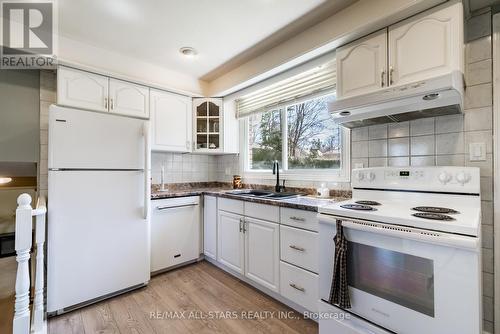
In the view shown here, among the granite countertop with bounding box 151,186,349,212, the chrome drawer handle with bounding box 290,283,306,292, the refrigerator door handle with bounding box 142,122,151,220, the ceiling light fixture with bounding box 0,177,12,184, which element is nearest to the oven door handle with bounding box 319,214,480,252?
the granite countertop with bounding box 151,186,349,212

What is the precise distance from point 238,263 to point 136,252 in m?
0.96

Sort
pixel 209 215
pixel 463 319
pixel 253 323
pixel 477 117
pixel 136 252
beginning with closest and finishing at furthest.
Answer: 1. pixel 463 319
2. pixel 477 117
3. pixel 253 323
4. pixel 136 252
5. pixel 209 215

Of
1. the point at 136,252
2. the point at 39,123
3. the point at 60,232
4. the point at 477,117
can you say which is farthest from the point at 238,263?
the point at 39,123

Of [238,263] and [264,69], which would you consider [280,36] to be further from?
[238,263]

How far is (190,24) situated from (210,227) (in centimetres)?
202

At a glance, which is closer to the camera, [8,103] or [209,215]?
[8,103]

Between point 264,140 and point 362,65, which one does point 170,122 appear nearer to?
point 264,140

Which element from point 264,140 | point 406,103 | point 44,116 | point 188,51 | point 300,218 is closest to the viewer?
point 406,103

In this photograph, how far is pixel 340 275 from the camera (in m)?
1.28

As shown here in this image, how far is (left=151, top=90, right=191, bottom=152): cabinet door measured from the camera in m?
2.61

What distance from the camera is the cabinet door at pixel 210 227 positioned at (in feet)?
8.55

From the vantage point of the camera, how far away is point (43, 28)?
6.37 feet

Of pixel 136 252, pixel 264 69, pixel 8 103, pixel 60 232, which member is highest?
pixel 264 69

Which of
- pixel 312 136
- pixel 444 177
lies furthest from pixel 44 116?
pixel 444 177
